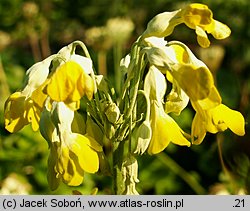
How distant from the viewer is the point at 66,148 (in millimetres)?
1467

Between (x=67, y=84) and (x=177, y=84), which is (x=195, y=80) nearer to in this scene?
(x=177, y=84)

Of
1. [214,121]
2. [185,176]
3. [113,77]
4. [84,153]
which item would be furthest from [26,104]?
[113,77]

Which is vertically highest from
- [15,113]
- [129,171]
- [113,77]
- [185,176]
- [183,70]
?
[183,70]

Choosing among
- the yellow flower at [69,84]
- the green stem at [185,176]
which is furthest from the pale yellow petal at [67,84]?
the green stem at [185,176]

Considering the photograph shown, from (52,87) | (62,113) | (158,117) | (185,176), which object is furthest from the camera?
(185,176)

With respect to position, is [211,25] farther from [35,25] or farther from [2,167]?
[35,25]

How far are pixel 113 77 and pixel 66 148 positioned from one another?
8.85 ft

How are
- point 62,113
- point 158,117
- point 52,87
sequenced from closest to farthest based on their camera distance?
point 52,87 < point 62,113 < point 158,117

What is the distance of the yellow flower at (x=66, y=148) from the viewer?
1.43m

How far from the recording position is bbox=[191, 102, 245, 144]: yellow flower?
145 cm

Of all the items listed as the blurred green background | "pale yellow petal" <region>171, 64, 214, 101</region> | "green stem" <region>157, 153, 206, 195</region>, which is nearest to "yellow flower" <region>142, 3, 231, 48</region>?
"pale yellow petal" <region>171, 64, 214, 101</region>

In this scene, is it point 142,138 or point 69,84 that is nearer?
point 69,84
